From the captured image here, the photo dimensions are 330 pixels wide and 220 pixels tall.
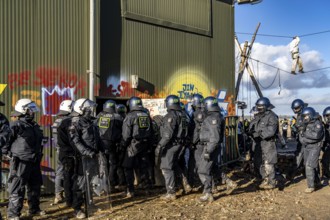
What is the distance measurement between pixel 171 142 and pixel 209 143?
3.00 ft

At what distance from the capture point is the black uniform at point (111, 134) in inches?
349

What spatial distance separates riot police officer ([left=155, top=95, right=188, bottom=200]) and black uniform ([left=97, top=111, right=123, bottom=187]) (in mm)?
1179

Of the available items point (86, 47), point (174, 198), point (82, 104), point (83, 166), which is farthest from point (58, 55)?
point (174, 198)

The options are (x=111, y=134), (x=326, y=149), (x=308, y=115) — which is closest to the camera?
(x=111, y=134)

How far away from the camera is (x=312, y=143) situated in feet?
30.6

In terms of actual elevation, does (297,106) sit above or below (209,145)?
above

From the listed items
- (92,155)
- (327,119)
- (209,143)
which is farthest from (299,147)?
(92,155)

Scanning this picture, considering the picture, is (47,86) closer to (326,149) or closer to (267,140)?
(267,140)

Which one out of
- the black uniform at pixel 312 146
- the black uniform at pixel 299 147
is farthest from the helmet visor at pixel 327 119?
the black uniform at pixel 312 146

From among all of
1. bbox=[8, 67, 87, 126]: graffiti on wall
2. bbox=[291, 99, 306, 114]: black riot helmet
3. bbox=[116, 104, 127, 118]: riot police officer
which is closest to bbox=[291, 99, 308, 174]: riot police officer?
bbox=[291, 99, 306, 114]: black riot helmet

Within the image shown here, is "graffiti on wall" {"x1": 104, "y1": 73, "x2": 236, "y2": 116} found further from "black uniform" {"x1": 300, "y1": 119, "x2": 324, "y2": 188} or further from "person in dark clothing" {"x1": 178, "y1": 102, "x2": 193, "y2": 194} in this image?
"black uniform" {"x1": 300, "y1": 119, "x2": 324, "y2": 188}

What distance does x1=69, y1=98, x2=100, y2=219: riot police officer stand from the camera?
6.68m

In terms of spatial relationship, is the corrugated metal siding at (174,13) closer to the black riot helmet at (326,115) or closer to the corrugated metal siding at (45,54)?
the corrugated metal siding at (45,54)

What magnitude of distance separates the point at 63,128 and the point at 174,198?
9.81 feet
